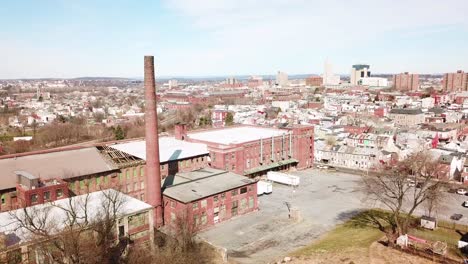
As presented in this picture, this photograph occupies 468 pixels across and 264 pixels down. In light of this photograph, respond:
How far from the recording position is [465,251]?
32.2m

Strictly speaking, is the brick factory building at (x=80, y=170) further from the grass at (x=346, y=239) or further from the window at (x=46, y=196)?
the grass at (x=346, y=239)

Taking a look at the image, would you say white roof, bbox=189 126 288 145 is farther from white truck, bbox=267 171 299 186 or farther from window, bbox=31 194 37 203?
window, bbox=31 194 37 203

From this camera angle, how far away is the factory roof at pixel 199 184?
39.8m

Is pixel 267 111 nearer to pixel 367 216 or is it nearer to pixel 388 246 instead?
pixel 367 216

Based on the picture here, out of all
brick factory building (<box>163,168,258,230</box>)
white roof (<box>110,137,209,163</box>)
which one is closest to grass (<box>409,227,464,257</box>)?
brick factory building (<box>163,168,258,230</box>)

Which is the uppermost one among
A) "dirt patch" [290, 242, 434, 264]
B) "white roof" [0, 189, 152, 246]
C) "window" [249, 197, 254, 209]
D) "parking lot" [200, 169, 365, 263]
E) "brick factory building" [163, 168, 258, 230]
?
"white roof" [0, 189, 152, 246]

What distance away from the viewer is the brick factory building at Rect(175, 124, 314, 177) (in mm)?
53619

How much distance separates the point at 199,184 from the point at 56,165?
643 inches

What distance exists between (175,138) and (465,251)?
41834 millimetres

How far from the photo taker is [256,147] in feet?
191

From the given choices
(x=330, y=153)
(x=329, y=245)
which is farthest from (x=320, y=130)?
(x=329, y=245)

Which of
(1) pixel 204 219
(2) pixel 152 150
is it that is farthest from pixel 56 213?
(1) pixel 204 219

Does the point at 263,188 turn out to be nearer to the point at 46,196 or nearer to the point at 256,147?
the point at 256,147

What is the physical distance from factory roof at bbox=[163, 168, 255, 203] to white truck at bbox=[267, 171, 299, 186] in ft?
36.7
